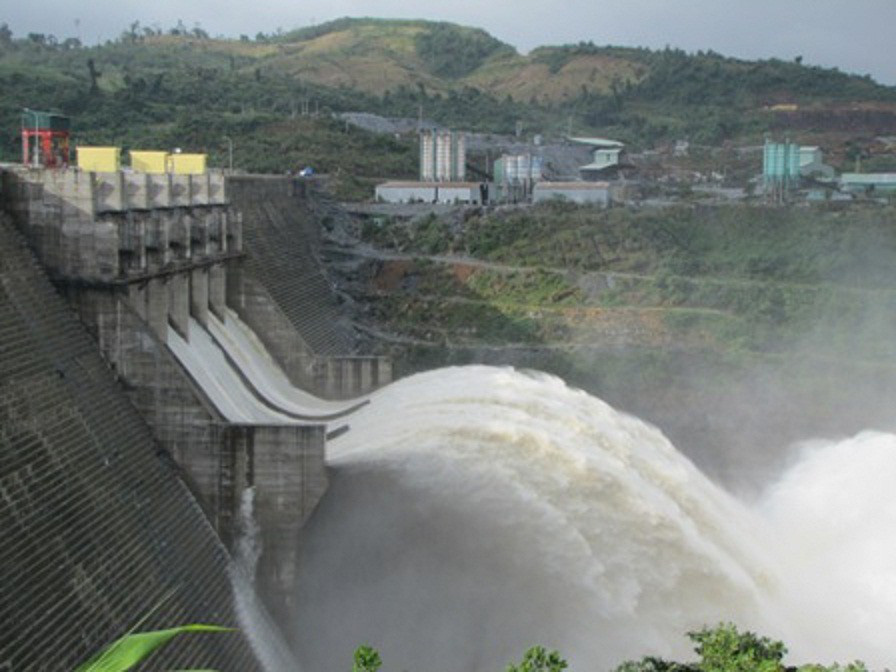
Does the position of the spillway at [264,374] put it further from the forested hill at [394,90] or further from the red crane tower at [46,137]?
the forested hill at [394,90]

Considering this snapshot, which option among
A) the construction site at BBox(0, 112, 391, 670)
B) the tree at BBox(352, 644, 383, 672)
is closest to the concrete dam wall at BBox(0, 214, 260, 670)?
the construction site at BBox(0, 112, 391, 670)

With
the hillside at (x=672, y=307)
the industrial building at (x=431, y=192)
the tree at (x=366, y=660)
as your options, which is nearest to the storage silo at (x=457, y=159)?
the industrial building at (x=431, y=192)

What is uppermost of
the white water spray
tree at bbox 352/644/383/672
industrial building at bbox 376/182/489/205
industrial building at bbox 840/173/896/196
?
industrial building at bbox 840/173/896/196

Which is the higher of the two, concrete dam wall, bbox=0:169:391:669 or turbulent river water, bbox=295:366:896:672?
concrete dam wall, bbox=0:169:391:669

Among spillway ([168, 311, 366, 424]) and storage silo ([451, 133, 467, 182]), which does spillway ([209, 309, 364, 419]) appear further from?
storage silo ([451, 133, 467, 182])

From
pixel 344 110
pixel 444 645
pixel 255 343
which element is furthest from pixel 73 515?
pixel 344 110

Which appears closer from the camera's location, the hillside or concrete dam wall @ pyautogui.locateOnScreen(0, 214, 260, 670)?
concrete dam wall @ pyautogui.locateOnScreen(0, 214, 260, 670)

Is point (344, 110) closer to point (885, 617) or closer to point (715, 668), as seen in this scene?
point (885, 617)
